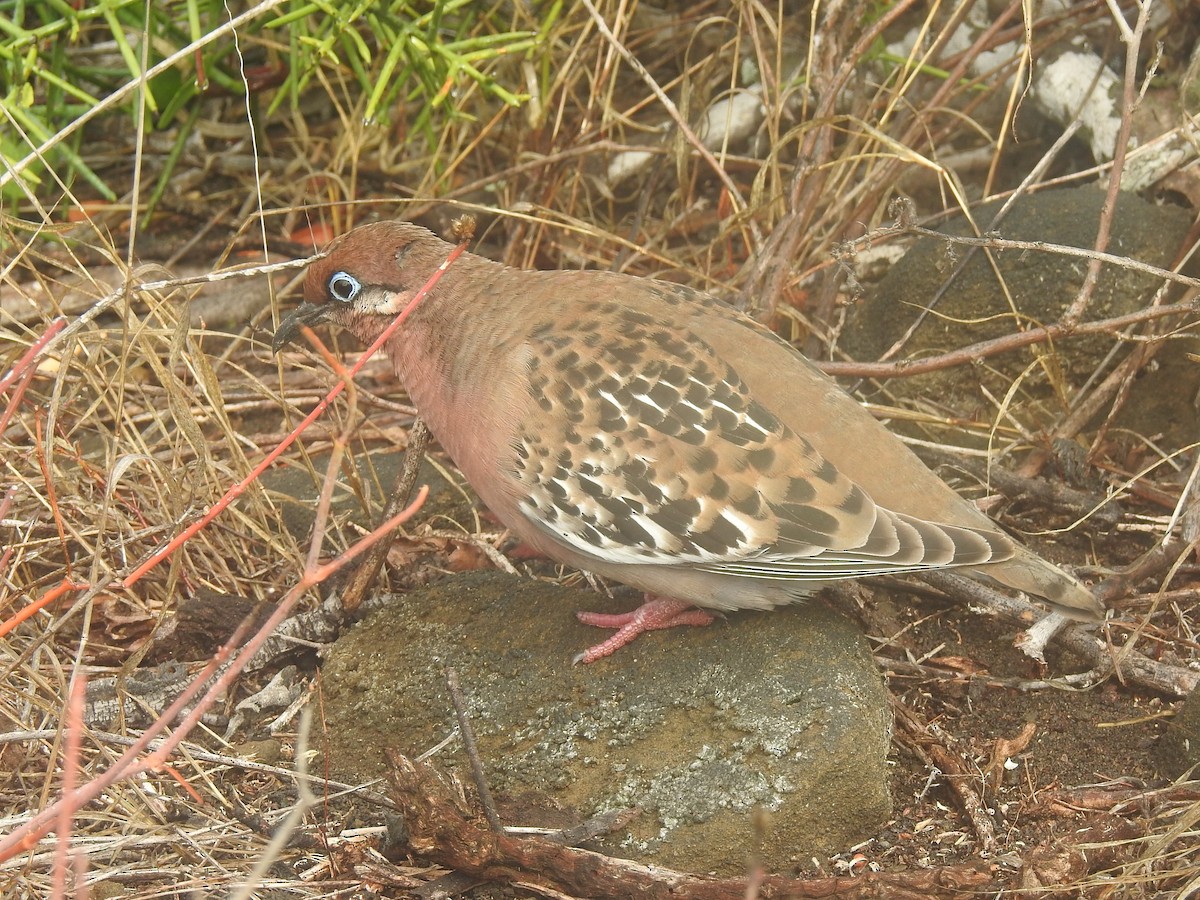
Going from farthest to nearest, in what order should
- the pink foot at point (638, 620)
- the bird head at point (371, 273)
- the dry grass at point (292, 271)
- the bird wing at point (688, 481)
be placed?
the bird head at point (371, 273), the pink foot at point (638, 620), the bird wing at point (688, 481), the dry grass at point (292, 271)

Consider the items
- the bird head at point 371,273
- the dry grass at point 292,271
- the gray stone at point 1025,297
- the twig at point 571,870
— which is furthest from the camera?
the gray stone at point 1025,297

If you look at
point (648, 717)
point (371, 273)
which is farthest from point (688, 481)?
point (371, 273)

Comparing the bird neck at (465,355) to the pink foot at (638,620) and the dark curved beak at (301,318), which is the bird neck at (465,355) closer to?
the dark curved beak at (301,318)

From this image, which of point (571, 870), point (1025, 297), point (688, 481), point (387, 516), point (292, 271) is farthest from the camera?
point (292, 271)

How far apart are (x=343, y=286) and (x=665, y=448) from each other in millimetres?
1033

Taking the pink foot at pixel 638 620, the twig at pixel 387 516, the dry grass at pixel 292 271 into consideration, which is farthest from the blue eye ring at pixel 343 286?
the pink foot at pixel 638 620

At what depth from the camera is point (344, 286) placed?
339 cm

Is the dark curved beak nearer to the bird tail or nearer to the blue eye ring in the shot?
the blue eye ring

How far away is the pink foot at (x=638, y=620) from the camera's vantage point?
3131mm

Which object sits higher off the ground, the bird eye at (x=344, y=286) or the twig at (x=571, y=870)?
the bird eye at (x=344, y=286)

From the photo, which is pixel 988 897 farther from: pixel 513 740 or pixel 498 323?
pixel 498 323

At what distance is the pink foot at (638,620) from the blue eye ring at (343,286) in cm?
105

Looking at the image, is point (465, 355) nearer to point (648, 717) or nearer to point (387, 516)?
point (387, 516)

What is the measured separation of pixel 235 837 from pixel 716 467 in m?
1.33
